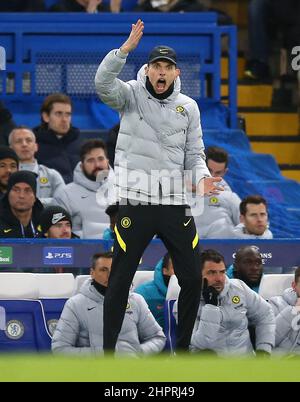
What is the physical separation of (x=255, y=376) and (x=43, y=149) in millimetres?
7536

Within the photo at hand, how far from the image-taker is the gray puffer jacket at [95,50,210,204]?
10297 millimetres

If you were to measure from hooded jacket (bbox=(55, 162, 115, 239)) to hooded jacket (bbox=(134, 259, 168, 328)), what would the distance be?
157cm

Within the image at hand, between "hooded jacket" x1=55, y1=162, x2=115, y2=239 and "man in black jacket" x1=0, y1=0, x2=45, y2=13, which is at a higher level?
"man in black jacket" x1=0, y1=0, x2=45, y2=13

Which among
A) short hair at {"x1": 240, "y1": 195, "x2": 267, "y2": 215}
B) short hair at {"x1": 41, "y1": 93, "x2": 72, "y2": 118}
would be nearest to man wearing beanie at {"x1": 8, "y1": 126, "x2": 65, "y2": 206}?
short hair at {"x1": 41, "y1": 93, "x2": 72, "y2": 118}

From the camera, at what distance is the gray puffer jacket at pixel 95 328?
37.6 ft

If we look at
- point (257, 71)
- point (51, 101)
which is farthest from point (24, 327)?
point (257, 71)

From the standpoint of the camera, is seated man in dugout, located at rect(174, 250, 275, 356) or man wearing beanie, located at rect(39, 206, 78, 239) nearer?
seated man in dugout, located at rect(174, 250, 275, 356)

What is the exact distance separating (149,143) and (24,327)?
2.21 metres

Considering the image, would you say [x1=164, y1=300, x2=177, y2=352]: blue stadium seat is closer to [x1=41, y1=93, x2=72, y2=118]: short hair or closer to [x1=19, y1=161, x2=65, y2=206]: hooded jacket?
[x1=19, y1=161, x2=65, y2=206]: hooded jacket

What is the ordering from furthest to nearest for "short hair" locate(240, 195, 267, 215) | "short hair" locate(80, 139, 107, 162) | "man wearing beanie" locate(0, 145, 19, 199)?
"short hair" locate(80, 139, 107, 162)
"man wearing beanie" locate(0, 145, 19, 199)
"short hair" locate(240, 195, 267, 215)

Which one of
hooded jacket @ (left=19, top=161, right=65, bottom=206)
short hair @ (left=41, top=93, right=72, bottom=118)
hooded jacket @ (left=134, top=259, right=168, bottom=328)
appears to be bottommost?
hooded jacket @ (left=134, top=259, right=168, bottom=328)

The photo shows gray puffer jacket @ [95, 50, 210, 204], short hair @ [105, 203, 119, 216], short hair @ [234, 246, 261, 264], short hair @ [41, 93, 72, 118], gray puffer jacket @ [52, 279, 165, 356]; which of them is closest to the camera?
gray puffer jacket @ [95, 50, 210, 204]

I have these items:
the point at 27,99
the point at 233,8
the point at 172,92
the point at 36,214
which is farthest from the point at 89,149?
the point at 233,8

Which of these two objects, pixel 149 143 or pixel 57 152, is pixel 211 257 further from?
pixel 57 152
